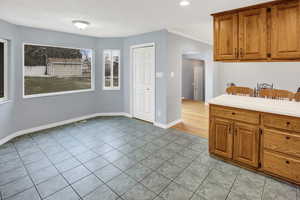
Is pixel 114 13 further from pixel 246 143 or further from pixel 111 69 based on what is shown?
pixel 246 143

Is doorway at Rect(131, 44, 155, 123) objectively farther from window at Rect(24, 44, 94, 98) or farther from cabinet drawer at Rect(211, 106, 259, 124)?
cabinet drawer at Rect(211, 106, 259, 124)

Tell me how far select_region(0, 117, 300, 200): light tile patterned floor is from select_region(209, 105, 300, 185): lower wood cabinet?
16 cm

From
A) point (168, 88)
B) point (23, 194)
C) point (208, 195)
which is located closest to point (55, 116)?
point (23, 194)

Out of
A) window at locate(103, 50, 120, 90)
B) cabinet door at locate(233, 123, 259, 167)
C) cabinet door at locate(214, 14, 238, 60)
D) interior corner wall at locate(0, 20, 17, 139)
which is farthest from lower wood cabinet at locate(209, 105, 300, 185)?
interior corner wall at locate(0, 20, 17, 139)

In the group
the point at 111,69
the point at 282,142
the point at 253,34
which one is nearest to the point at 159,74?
the point at 111,69

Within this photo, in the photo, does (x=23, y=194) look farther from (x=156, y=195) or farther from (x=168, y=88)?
(x=168, y=88)

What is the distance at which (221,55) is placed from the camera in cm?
296

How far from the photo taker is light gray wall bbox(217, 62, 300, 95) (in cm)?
516

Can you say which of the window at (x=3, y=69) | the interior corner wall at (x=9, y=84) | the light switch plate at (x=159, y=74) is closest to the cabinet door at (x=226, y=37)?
the light switch plate at (x=159, y=74)

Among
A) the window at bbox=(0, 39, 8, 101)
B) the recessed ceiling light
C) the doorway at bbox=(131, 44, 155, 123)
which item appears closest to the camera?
the recessed ceiling light

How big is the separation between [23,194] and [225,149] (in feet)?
9.04

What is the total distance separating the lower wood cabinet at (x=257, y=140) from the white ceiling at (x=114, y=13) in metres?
1.68

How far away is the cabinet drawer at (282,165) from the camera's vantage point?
2.05m

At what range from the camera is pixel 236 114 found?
8.16 ft
